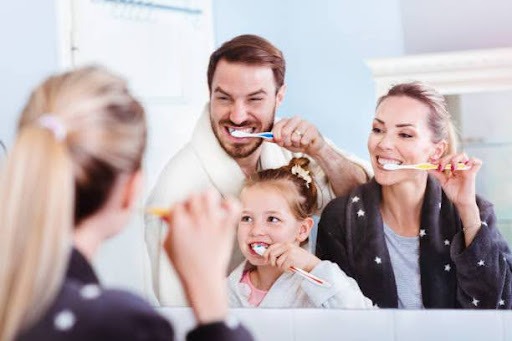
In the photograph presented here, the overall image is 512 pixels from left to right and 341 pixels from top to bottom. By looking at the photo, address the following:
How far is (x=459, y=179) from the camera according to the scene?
5.54ft

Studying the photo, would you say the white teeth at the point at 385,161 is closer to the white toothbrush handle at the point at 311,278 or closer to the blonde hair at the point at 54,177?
the white toothbrush handle at the point at 311,278

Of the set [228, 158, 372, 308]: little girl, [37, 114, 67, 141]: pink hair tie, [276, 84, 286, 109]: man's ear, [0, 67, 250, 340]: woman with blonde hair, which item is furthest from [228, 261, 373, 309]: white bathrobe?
[37, 114, 67, 141]: pink hair tie

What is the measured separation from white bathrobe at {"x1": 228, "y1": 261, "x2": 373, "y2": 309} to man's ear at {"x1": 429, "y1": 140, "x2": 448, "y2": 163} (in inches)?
12.3

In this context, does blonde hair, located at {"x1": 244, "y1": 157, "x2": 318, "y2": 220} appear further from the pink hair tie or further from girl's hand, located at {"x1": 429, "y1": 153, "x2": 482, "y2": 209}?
the pink hair tie

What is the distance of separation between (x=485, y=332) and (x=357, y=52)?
65 cm

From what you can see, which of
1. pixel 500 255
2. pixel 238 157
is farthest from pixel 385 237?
pixel 238 157

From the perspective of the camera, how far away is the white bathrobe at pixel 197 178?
179cm

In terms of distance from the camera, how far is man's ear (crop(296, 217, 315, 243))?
1794 millimetres

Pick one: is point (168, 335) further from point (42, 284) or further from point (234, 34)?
point (234, 34)

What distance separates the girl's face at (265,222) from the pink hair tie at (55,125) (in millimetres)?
962

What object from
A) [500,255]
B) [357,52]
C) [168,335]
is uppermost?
[357,52]

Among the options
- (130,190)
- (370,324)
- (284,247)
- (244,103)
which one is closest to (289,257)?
(284,247)

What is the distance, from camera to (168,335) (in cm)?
83

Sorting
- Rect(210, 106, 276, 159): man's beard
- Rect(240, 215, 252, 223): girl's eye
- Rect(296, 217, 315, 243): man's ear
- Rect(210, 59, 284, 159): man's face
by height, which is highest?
Rect(210, 59, 284, 159): man's face
